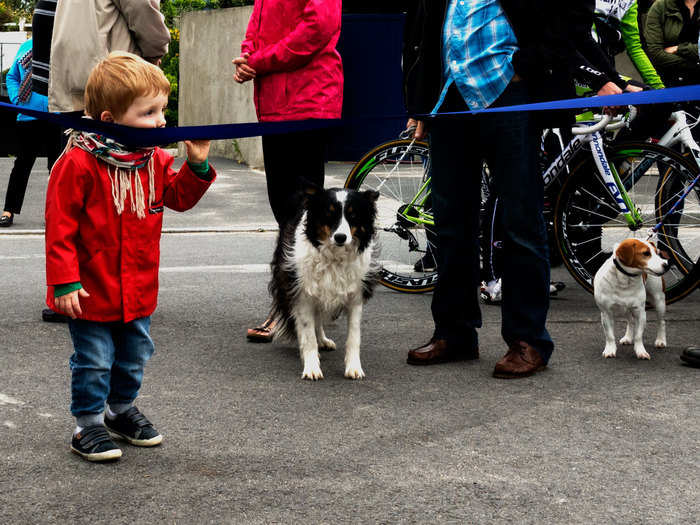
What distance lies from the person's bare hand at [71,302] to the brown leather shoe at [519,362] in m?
2.01

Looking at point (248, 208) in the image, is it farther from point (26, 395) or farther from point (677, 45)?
point (26, 395)

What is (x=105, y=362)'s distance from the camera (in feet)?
10.9

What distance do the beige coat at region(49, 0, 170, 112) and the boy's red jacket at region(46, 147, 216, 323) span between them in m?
2.17

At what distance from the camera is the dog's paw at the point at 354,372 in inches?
178

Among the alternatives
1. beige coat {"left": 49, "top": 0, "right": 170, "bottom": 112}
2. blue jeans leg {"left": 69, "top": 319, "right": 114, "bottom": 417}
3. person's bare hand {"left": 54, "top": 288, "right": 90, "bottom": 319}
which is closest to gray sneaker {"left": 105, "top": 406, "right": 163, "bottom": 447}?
blue jeans leg {"left": 69, "top": 319, "right": 114, "bottom": 417}

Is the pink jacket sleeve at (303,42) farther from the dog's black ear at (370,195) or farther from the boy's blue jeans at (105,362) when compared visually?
the boy's blue jeans at (105,362)

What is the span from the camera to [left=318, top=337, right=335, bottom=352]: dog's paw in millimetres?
5102

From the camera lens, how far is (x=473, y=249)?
4.69 meters

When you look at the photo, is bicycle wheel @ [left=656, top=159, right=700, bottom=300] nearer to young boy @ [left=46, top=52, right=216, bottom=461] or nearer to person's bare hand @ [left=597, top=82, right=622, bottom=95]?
person's bare hand @ [left=597, top=82, right=622, bottom=95]

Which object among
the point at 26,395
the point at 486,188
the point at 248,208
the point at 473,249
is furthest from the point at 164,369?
the point at 248,208

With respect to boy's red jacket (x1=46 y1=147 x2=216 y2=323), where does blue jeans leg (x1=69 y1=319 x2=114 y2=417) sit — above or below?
below

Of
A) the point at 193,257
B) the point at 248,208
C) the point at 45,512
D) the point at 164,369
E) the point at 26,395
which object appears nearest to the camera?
the point at 45,512

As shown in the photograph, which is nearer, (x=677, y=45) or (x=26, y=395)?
(x=26, y=395)

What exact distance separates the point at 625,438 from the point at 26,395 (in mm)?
2392
